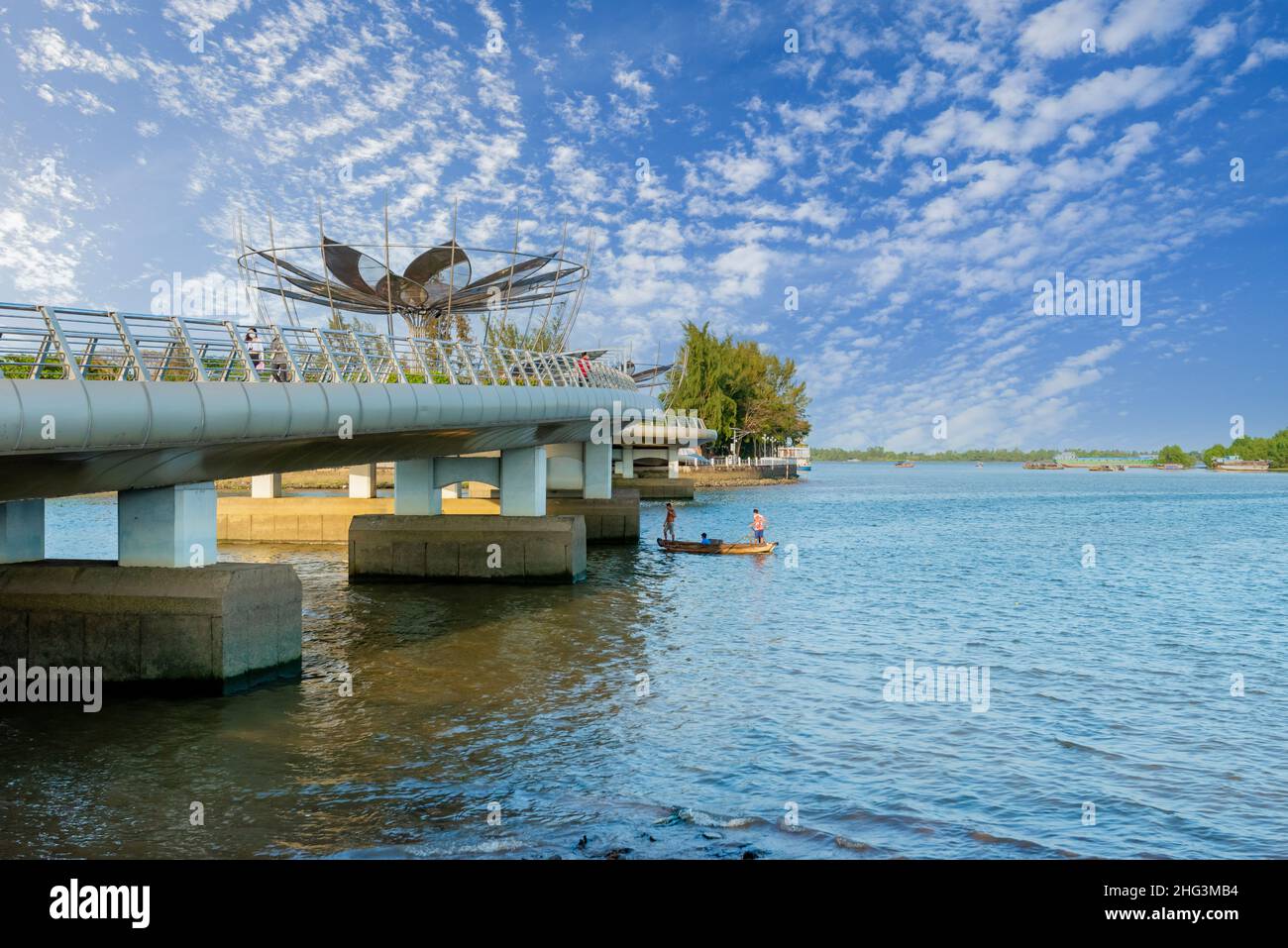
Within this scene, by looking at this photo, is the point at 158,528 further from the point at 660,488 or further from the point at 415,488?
the point at 660,488

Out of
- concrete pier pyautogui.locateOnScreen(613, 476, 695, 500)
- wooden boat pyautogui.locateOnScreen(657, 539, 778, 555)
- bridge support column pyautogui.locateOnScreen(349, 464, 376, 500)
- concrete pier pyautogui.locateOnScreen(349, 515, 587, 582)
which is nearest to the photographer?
concrete pier pyautogui.locateOnScreen(349, 515, 587, 582)

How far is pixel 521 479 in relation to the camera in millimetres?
37094

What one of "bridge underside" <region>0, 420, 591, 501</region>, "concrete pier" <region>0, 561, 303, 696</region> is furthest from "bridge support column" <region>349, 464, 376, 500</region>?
"concrete pier" <region>0, 561, 303, 696</region>

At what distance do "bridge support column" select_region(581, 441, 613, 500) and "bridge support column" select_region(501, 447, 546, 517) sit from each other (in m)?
15.2

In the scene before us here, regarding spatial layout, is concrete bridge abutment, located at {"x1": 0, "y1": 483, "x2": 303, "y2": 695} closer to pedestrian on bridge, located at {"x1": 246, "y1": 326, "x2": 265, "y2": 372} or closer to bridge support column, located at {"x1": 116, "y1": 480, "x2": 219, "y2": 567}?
bridge support column, located at {"x1": 116, "y1": 480, "x2": 219, "y2": 567}

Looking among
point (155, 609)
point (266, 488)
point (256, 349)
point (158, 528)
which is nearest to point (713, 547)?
point (266, 488)

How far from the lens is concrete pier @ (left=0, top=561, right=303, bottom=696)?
17.9 meters

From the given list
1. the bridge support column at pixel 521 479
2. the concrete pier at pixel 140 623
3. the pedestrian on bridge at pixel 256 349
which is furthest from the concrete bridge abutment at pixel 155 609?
the bridge support column at pixel 521 479

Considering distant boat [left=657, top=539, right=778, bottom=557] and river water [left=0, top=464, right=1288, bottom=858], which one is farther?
distant boat [left=657, top=539, right=778, bottom=557]

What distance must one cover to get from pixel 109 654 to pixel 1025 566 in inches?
1457

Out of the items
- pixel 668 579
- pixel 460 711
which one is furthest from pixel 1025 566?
pixel 460 711

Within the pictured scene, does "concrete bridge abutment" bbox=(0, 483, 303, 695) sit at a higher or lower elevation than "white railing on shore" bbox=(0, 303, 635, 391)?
lower

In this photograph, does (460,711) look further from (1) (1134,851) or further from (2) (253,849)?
(1) (1134,851)

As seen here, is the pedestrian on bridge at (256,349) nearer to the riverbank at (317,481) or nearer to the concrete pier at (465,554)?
the concrete pier at (465,554)
